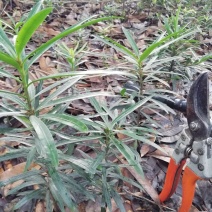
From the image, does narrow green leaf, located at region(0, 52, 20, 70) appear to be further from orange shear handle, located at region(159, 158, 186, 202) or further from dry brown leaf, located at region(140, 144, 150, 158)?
dry brown leaf, located at region(140, 144, 150, 158)

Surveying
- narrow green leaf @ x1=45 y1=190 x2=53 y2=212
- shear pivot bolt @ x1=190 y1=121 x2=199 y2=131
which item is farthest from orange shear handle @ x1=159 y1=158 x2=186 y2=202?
narrow green leaf @ x1=45 y1=190 x2=53 y2=212

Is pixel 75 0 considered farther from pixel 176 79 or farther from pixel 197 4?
pixel 176 79

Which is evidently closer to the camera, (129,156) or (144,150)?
(129,156)

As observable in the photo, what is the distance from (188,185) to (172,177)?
0.28 feet

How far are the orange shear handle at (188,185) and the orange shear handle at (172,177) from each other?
47mm

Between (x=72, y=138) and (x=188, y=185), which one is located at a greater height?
(x=72, y=138)

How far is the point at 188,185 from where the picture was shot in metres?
1.02

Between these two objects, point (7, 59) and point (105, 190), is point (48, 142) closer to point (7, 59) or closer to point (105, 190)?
point (7, 59)

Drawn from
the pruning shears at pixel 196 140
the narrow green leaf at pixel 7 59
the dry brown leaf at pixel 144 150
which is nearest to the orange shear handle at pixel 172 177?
the pruning shears at pixel 196 140

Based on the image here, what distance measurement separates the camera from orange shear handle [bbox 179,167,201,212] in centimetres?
99

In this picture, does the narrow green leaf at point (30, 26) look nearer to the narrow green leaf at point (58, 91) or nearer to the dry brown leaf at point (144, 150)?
the narrow green leaf at point (58, 91)

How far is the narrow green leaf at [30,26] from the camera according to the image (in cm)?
63

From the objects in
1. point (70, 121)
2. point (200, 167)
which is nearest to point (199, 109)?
point (200, 167)

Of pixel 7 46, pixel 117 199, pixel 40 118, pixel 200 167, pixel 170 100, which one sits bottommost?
pixel 117 199
